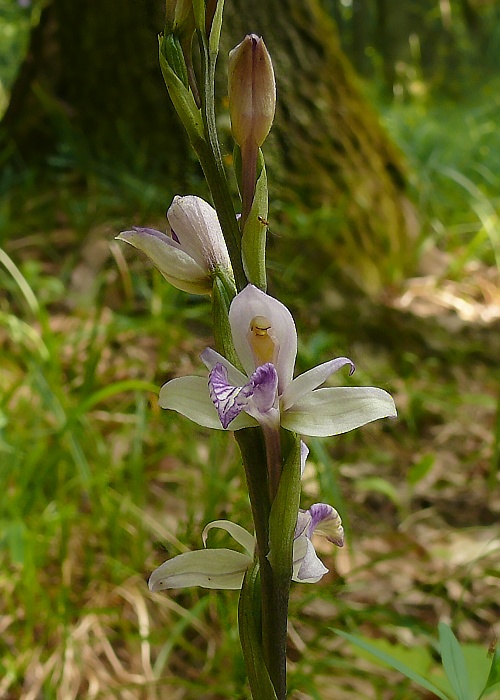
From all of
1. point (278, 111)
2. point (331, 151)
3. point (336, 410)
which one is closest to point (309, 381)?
point (336, 410)

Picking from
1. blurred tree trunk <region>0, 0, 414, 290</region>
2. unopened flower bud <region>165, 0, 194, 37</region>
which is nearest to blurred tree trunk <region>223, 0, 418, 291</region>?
blurred tree trunk <region>0, 0, 414, 290</region>

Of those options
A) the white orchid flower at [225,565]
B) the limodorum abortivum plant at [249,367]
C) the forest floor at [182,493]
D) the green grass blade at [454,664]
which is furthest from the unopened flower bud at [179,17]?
the forest floor at [182,493]

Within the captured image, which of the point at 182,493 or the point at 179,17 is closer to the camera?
the point at 179,17

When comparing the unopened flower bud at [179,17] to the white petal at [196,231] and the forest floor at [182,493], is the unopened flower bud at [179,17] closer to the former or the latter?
the white petal at [196,231]

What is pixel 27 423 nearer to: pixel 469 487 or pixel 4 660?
pixel 4 660

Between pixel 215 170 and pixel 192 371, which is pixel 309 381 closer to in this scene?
pixel 215 170

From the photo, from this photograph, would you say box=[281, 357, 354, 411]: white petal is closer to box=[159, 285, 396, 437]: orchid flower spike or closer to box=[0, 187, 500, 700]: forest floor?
box=[159, 285, 396, 437]: orchid flower spike

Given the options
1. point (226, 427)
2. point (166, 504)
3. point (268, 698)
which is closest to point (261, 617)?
point (268, 698)

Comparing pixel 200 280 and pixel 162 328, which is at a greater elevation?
pixel 200 280
